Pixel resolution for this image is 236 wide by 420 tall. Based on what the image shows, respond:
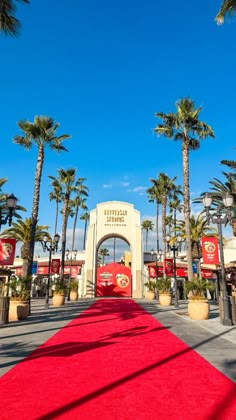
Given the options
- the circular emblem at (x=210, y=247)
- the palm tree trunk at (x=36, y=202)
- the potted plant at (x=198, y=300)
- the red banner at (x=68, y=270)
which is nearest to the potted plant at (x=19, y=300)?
the palm tree trunk at (x=36, y=202)

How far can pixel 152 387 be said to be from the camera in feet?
16.2

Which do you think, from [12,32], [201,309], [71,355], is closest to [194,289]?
[201,309]

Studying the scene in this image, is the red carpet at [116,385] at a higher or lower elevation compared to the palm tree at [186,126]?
lower

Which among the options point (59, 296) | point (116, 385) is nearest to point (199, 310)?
point (116, 385)

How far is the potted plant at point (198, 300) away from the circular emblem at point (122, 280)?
81.6 feet

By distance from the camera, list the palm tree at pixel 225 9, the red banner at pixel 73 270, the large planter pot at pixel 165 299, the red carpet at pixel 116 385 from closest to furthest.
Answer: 1. the red carpet at pixel 116 385
2. the palm tree at pixel 225 9
3. the large planter pot at pixel 165 299
4. the red banner at pixel 73 270

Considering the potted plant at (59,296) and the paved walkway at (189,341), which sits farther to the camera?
the potted plant at (59,296)

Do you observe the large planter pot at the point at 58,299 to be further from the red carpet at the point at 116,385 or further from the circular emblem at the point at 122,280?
the circular emblem at the point at 122,280

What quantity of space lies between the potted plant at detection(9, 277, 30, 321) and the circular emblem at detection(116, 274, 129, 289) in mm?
25324

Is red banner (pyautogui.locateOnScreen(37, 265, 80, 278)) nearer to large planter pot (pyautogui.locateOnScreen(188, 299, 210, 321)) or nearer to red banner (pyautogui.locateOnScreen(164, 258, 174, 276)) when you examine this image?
red banner (pyautogui.locateOnScreen(164, 258, 174, 276))

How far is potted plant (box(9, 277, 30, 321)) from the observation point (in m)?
15.0

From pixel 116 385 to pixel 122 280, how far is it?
3588 centimetres

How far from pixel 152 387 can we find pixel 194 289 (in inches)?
440

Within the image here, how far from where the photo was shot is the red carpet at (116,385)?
397 centimetres
